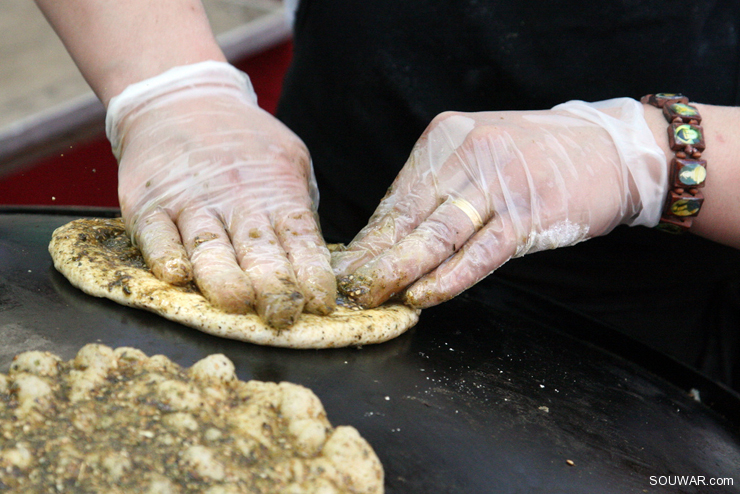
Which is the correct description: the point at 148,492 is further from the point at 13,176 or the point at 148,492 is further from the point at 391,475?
the point at 13,176

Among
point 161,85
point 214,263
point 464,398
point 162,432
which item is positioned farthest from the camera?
point 161,85

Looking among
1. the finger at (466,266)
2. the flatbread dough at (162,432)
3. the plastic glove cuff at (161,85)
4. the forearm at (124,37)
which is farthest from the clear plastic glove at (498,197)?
the forearm at (124,37)

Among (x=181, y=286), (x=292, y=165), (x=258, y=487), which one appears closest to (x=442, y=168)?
(x=292, y=165)

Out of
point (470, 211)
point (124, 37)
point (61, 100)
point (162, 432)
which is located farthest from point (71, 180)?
point (162, 432)

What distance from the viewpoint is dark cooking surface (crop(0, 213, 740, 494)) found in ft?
2.71

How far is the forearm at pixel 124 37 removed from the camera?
4.67ft

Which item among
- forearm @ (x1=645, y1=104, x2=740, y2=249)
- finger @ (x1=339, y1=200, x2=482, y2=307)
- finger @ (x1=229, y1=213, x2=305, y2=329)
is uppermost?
finger @ (x1=229, y1=213, x2=305, y2=329)

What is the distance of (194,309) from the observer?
100cm

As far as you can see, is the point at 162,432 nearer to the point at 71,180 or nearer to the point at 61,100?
the point at 71,180

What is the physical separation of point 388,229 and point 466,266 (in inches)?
8.3

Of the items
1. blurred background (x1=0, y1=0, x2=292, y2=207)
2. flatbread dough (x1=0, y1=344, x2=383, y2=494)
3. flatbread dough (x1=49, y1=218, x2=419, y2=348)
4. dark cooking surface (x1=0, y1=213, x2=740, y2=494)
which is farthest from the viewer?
blurred background (x1=0, y1=0, x2=292, y2=207)

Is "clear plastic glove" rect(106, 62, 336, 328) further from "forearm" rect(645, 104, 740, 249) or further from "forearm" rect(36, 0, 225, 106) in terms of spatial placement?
"forearm" rect(645, 104, 740, 249)

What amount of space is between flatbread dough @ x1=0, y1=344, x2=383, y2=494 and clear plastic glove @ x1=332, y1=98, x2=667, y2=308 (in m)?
0.42

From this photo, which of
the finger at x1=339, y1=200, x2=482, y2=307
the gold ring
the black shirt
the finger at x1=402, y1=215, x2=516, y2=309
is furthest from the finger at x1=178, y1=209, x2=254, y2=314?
the black shirt
